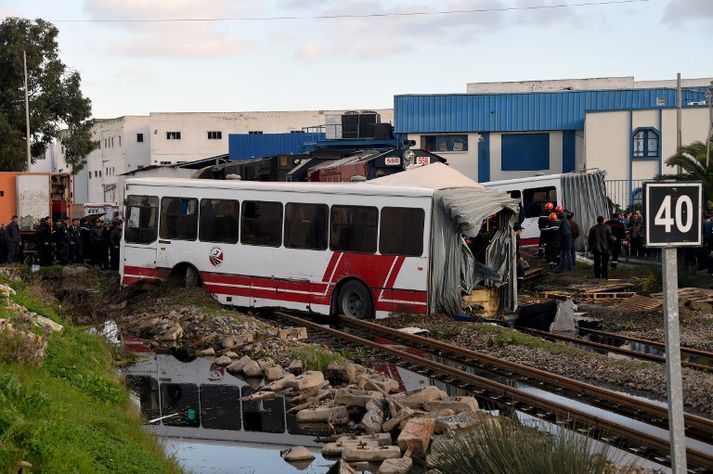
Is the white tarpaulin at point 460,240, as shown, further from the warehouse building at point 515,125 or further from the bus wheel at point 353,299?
the warehouse building at point 515,125

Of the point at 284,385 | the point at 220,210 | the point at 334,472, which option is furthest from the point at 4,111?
the point at 334,472

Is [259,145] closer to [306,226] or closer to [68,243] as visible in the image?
[68,243]

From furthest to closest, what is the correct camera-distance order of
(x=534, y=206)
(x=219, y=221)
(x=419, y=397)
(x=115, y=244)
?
(x=534, y=206) → (x=115, y=244) → (x=219, y=221) → (x=419, y=397)

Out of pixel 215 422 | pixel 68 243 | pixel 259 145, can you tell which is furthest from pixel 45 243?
pixel 259 145

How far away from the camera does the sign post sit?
6.45m

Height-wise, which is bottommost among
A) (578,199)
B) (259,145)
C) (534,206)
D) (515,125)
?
(534,206)

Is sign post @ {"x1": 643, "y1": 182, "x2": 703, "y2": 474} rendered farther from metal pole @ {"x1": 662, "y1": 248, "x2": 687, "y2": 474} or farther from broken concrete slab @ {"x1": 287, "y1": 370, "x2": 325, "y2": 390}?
broken concrete slab @ {"x1": 287, "y1": 370, "x2": 325, "y2": 390}

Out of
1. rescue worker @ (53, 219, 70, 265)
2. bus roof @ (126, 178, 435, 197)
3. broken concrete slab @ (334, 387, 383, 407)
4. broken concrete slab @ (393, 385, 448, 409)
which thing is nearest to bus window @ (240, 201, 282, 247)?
bus roof @ (126, 178, 435, 197)

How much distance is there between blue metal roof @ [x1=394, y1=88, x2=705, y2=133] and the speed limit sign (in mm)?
50070

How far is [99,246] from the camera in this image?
109 feet

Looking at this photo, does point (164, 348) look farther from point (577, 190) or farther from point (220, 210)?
point (577, 190)

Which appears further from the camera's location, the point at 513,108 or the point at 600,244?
the point at 513,108

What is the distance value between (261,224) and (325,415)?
406 inches

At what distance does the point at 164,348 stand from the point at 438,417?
8324 millimetres
